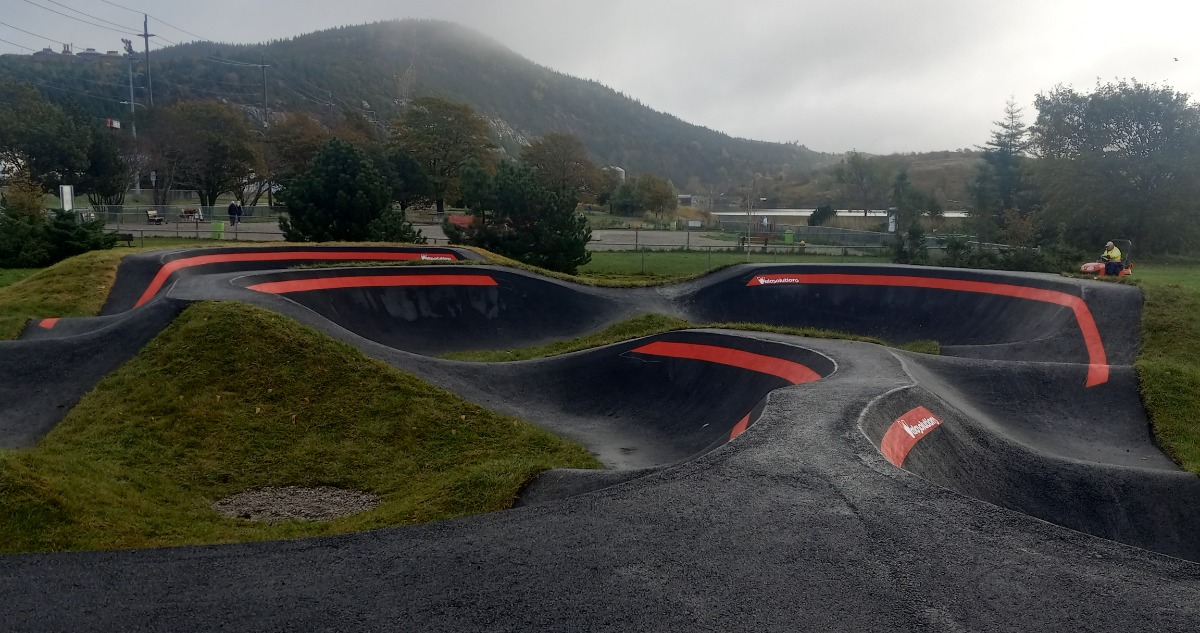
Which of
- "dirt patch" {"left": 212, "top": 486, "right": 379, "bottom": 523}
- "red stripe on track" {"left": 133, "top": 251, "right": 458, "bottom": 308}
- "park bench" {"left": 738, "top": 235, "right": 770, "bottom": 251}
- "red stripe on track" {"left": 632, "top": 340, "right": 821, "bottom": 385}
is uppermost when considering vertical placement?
"park bench" {"left": 738, "top": 235, "right": 770, "bottom": 251}

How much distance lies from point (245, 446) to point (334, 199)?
22.9 m

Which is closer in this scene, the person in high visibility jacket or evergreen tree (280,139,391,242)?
the person in high visibility jacket

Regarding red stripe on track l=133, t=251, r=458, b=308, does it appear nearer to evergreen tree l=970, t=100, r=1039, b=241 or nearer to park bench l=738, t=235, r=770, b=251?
park bench l=738, t=235, r=770, b=251

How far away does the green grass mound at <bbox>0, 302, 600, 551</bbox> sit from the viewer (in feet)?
28.9

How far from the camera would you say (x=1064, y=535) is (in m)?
5.80

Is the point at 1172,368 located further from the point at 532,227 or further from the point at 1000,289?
the point at 532,227

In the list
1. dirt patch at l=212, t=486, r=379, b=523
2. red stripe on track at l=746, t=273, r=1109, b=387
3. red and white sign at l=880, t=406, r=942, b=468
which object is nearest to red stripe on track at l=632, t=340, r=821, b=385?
red and white sign at l=880, t=406, r=942, b=468

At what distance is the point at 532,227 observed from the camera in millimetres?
34312

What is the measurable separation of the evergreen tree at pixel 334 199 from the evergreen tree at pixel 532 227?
497 cm

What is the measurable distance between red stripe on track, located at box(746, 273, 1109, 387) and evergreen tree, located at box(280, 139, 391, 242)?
16.9 m

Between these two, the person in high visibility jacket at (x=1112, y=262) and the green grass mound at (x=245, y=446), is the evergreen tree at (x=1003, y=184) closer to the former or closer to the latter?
the person in high visibility jacket at (x=1112, y=262)

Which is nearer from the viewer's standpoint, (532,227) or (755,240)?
(532,227)

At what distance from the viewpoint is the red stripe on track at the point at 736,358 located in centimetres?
1283

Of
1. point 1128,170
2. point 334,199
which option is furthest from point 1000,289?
point 1128,170
